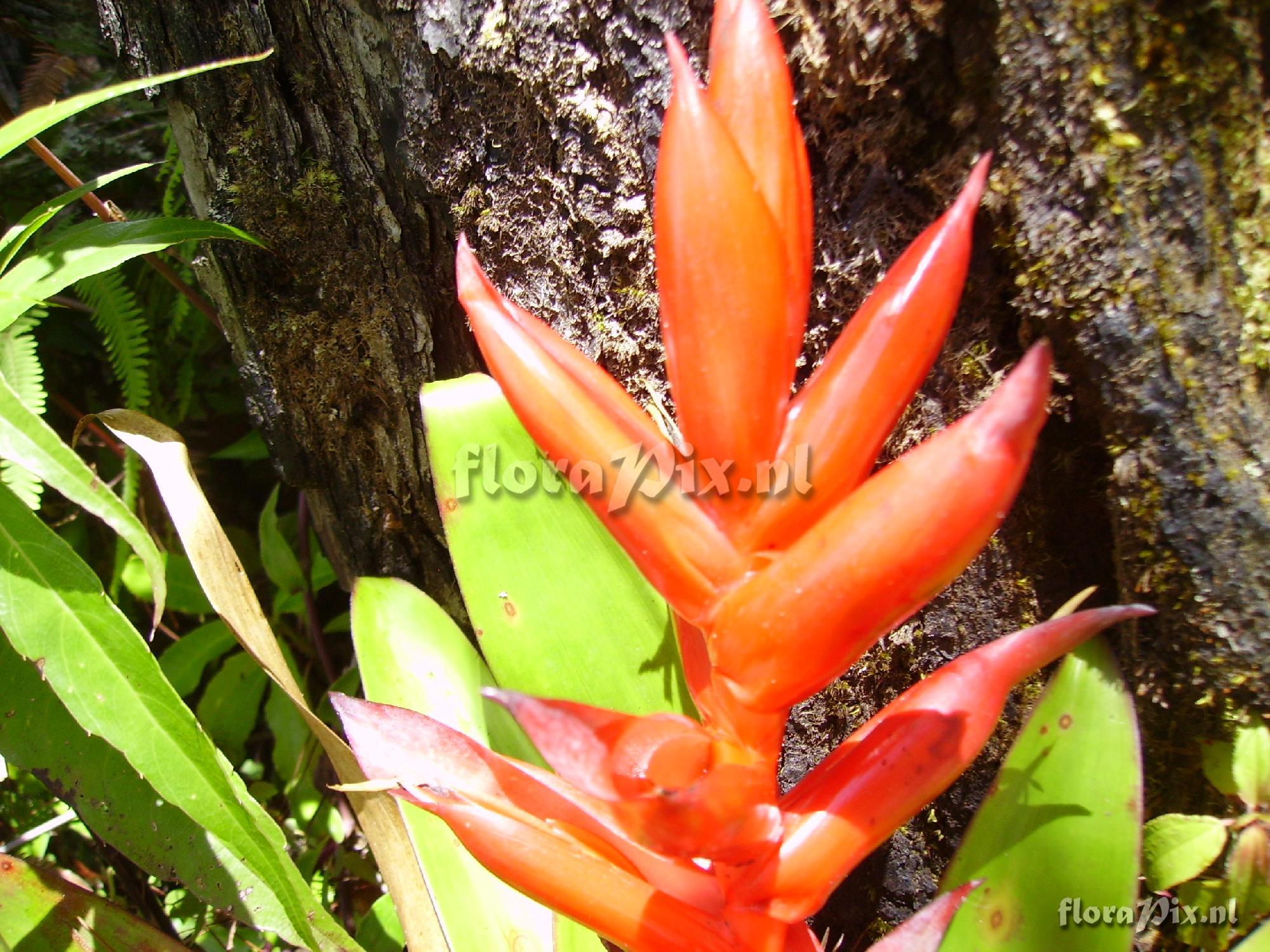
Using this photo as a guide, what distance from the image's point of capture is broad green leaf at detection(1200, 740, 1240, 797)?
Answer: 0.74 meters

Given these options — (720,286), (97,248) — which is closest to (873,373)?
(720,286)

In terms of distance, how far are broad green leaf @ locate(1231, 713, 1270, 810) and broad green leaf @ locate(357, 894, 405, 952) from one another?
102 cm

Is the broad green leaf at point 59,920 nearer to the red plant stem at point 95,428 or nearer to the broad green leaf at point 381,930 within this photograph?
the broad green leaf at point 381,930

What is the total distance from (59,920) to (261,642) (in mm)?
366

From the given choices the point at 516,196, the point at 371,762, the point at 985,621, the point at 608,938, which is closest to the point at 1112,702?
the point at 985,621

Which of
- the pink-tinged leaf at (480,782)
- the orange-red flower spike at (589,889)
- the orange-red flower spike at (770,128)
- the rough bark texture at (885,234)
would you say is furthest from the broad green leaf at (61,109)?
the orange-red flower spike at (589,889)

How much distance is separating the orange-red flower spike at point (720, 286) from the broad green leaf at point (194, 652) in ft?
3.84

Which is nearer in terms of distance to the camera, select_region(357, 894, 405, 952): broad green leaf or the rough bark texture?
the rough bark texture

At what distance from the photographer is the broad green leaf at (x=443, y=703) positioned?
31.9 inches

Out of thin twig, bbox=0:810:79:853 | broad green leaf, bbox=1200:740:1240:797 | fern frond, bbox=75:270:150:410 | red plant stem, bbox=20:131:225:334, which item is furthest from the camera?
fern frond, bbox=75:270:150:410

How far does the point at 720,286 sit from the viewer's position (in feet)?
1.70

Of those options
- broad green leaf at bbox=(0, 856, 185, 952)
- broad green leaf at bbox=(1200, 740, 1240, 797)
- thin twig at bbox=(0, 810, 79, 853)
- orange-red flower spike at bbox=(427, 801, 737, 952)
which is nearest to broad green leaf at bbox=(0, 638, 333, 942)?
broad green leaf at bbox=(0, 856, 185, 952)

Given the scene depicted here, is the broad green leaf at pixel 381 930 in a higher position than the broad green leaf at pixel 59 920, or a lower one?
lower

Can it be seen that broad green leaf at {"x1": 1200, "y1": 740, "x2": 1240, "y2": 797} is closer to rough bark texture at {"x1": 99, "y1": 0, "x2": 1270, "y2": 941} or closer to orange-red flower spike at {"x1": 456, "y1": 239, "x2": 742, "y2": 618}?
rough bark texture at {"x1": 99, "y1": 0, "x2": 1270, "y2": 941}
